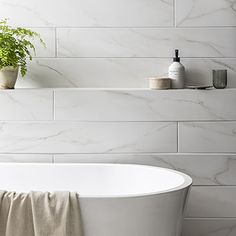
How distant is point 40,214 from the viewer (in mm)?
2354

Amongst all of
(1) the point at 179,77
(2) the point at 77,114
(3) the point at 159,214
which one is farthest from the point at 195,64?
(3) the point at 159,214

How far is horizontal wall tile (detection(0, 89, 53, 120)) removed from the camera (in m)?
3.18

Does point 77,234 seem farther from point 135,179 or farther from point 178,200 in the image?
point 135,179

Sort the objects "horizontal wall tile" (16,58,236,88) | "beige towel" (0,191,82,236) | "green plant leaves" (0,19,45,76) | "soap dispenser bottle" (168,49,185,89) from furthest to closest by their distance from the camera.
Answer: "horizontal wall tile" (16,58,236,88), "soap dispenser bottle" (168,49,185,89), "green plant leaves" (0,19,45,76), "beige towel" (0,191,82,236)

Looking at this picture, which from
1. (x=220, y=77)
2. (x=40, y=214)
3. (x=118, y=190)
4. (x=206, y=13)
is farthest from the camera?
(x=206, y=13)

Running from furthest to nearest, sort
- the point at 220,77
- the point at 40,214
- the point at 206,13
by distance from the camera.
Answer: the point at 206,13
the point at 220,77
the point at 40,214

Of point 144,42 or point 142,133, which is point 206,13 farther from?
point 142,133

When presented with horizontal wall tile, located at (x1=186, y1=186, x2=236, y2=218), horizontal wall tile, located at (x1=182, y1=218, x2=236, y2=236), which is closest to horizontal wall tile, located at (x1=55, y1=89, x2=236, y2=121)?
horizontal wall tile, located at (x1=186, y1=186, x2=236, y2=218)

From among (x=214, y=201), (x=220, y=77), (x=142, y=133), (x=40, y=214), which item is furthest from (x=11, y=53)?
(x=214, y=201)

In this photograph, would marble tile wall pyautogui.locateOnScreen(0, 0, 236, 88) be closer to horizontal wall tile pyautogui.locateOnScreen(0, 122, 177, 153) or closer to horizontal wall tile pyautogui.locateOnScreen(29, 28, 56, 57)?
horizontal wall tile pyautogui.locateOnScreen(29, 28, 56, 57)

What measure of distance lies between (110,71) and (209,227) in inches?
47.1

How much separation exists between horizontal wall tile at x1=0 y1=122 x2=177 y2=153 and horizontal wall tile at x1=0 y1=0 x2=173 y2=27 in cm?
68

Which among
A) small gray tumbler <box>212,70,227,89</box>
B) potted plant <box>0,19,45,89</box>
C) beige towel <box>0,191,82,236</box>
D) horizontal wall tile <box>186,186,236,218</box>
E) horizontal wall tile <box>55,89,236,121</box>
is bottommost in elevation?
horizontal wall tile <box>186,186,236,218</box>

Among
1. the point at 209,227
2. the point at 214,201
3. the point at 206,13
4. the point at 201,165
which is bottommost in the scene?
the point at 209,227
